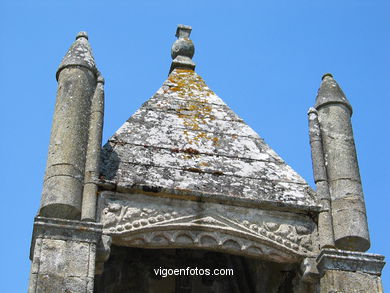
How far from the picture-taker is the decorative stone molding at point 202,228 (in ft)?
24.5

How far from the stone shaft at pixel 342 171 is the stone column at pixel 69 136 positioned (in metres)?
2.16

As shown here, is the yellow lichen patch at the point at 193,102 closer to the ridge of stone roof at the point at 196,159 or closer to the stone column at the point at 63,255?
the ridge of stone roof at the point at 196,159

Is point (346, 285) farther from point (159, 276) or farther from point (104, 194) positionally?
point (159, 276)

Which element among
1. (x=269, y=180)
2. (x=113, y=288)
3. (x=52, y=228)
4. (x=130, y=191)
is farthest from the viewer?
(x=113, y=288)

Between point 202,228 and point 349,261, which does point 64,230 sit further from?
point 349,261

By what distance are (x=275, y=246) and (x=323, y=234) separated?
1.38ft

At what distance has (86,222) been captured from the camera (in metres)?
7.17

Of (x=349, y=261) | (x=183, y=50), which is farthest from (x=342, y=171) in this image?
(x=183, y=50)

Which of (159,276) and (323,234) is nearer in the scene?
(323,234)

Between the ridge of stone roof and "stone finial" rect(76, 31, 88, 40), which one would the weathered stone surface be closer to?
the ridge of stone roof

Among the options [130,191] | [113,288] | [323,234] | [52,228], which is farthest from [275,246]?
[113,288]

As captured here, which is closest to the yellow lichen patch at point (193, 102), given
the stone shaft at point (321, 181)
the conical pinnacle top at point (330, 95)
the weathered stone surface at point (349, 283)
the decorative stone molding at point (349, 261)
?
the stone shaft at point (321, 181)

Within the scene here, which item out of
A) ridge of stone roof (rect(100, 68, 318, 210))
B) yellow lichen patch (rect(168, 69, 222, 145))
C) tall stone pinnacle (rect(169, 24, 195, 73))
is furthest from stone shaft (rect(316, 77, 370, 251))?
tall stone pinnacle (rect(169, 24, 195, 73))

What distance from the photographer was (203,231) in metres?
7.62
